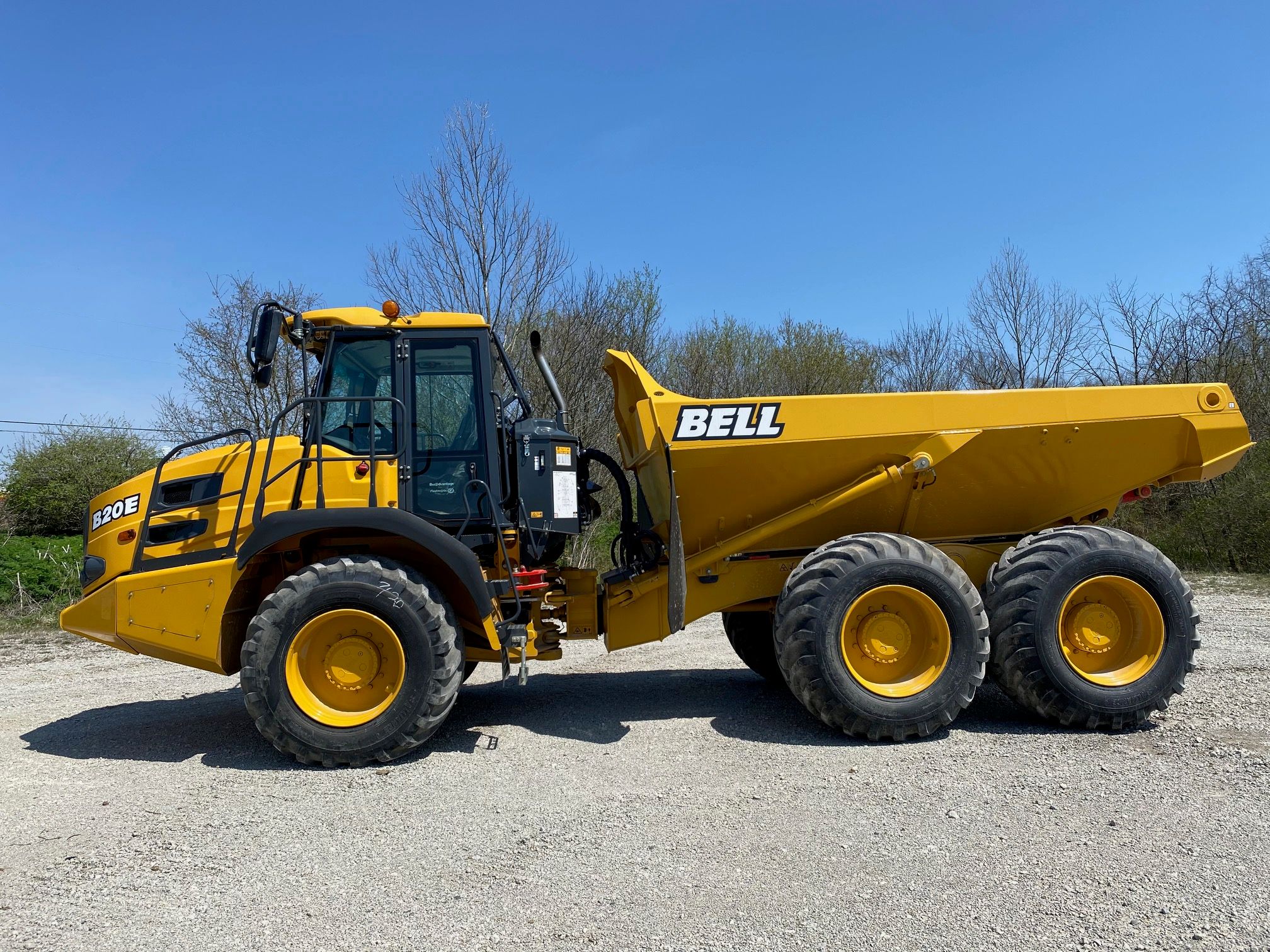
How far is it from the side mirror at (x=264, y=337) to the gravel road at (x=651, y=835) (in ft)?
7.62

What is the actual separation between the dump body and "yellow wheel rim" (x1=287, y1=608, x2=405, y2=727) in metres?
1.55

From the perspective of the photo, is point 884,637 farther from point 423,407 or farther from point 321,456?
point 321,456

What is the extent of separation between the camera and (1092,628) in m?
5.22

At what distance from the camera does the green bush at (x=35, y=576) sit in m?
11.5

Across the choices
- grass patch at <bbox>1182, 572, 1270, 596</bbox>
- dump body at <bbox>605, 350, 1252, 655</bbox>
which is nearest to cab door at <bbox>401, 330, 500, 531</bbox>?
dump body at <bbox>605, 350, 1252, 655</bbox>

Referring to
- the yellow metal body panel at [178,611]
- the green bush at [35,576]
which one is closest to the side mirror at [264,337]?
the yellow metal body panel at [178,611]

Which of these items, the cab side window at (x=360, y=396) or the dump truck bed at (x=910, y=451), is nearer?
the cab side window at (x=360, y=396)

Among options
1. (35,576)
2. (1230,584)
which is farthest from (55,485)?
(1230,584)

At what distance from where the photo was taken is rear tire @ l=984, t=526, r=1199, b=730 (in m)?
5.02

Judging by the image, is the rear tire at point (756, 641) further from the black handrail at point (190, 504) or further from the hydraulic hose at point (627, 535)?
the black handrail at point (190, 504)

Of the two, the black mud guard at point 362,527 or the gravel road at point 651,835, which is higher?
the black mud guard at point 362,527

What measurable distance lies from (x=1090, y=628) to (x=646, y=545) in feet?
9.44

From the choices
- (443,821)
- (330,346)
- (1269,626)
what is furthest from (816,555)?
(1269,626)

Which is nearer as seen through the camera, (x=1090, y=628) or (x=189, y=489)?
(x=189, y=489)
